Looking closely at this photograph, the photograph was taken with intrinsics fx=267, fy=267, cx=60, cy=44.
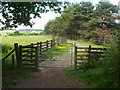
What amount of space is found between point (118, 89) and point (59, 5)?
8.63 m

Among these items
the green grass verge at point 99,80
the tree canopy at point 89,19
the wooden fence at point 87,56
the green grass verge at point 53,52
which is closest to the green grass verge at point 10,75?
the green grass verge at point 99,80

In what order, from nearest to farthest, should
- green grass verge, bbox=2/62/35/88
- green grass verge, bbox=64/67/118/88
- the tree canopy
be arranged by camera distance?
1. green grass verge, bbox=64/67/118/88
2. green grass verge, bbox=2/62/35/88
3. the tree canopy

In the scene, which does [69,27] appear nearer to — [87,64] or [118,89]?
[87,64]

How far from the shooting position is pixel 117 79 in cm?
862

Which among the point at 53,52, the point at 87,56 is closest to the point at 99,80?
the point at 87,56

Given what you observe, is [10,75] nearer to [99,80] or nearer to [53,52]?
[99,80]

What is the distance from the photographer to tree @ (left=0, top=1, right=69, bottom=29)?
585 inches

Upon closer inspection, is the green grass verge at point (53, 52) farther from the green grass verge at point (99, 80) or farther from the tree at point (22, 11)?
the green grass verge at point (99, 80)

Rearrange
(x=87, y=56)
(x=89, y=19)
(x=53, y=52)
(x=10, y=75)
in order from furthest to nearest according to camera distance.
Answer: (x=89, y=19) < (x=53, y=52) < (x=87, y=56) < (x=10, y=75)

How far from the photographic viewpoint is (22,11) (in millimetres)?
15414

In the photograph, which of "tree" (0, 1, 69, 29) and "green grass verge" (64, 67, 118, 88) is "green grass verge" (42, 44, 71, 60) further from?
"green grass verge" (64, 67, 118, 88)

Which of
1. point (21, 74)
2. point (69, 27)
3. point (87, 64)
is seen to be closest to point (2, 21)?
point (21, 74)

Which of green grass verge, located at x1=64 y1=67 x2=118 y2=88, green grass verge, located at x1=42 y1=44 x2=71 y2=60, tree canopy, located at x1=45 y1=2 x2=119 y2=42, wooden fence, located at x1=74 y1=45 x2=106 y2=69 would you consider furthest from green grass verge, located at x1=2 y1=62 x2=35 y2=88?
tree canopy, located at x1=45 y1=2 x2=119 y2=42

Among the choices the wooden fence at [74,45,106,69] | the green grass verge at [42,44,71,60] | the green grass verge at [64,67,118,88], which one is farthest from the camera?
the green grass verge at [42,44,71,60]
